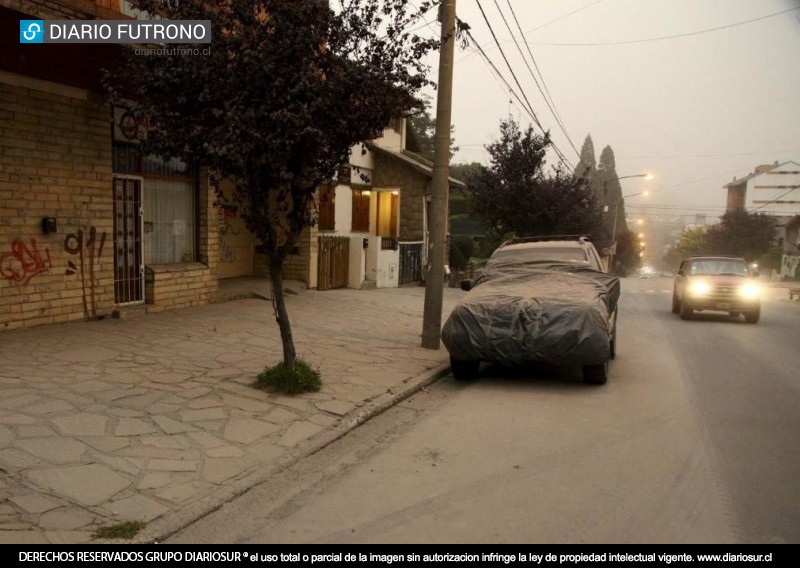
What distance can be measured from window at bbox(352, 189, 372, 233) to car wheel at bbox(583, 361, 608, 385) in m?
13.5

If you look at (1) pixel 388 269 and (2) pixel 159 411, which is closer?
(2) pixel 159 411

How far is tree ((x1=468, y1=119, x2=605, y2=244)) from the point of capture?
20.5 m

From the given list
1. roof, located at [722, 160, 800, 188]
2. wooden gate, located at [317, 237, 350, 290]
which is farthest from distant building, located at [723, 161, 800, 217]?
wooden gate, located at [317, 237, 350, 290]

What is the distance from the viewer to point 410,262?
63.1 feet

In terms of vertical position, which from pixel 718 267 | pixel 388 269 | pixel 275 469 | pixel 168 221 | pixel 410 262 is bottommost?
pixel 275 469

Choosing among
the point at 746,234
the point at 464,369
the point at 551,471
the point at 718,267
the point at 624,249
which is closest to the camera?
the point at 551,471

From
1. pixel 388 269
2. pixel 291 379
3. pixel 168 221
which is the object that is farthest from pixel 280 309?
pixel 388 269

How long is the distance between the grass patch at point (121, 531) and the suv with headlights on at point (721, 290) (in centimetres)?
1382

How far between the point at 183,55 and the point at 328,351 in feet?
13.9

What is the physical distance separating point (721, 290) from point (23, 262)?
45.5 feet

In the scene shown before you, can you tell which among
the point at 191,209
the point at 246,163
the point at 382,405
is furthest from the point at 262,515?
the point at 191,209

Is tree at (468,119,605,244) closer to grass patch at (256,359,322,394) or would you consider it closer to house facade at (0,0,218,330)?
house facade at (0,0,218,330)

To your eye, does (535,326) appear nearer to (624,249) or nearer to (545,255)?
(545,255)

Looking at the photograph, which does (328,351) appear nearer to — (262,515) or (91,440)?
(91,440)
